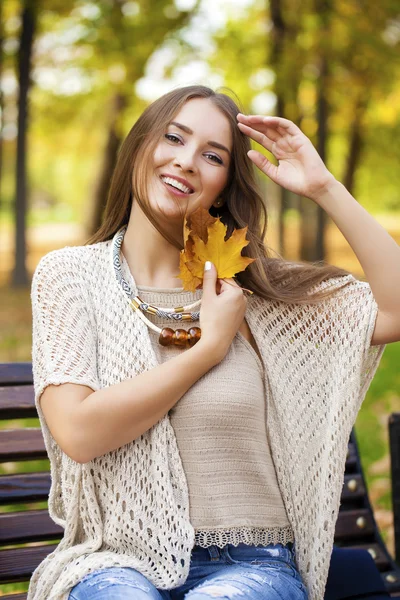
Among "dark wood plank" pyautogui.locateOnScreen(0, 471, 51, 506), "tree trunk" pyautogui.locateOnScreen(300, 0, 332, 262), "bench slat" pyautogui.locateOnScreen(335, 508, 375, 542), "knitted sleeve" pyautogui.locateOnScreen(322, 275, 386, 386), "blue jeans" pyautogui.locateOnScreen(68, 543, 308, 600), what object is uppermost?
"tree trunk" pyautogui.locateOnScreen(300, 0, 332, 262)

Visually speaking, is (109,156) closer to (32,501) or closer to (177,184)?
(32,501)

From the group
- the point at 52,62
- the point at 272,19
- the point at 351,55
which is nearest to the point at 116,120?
the point at 52,62

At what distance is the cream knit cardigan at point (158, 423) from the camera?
7.70ft

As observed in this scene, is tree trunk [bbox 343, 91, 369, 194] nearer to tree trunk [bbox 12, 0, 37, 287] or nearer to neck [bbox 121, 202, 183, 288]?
tree trunk [bbox 12, 0, 37, 287]

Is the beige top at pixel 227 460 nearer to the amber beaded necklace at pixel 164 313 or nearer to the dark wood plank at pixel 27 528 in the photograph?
the amber beaded necklace at pixel 164 313

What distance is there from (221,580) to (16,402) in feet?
3.95

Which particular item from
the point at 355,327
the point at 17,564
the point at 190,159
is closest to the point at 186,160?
the point at 190,159

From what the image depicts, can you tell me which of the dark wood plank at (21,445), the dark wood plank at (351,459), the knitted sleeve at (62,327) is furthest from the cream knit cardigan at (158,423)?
the dark wood plank at (351,459)

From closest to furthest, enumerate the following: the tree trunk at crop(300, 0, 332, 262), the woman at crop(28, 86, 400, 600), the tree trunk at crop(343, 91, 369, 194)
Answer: the woman at crop(28, 86, 400, 600)
the tree trunk at crop(300, 0, 332, 262)
the tree trunk at crop(343, 91, 369, 194)

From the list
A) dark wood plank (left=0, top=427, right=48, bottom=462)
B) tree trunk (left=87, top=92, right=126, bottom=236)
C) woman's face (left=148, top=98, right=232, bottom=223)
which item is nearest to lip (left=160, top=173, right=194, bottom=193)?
woman's face (left=148, top=98, right=232, bottom=223)

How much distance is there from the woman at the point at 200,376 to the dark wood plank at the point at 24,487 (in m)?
0.37

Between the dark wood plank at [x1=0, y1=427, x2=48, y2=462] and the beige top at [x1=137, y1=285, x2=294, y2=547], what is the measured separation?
0.77 m

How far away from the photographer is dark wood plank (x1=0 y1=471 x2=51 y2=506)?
9.79ft

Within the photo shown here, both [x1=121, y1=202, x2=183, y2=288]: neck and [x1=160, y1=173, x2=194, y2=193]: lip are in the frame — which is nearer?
[x1=160, y1=173, x2=194, y2=193]: lip
